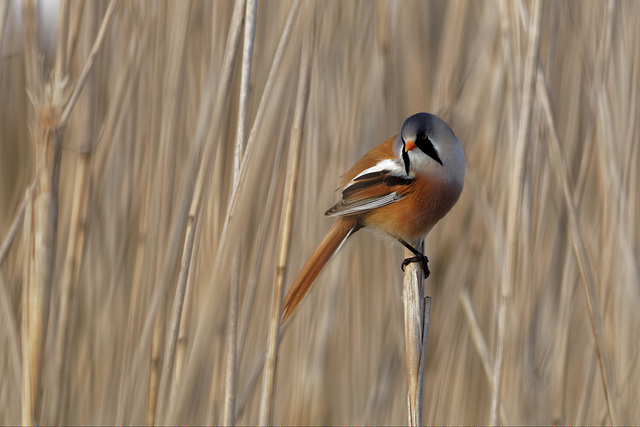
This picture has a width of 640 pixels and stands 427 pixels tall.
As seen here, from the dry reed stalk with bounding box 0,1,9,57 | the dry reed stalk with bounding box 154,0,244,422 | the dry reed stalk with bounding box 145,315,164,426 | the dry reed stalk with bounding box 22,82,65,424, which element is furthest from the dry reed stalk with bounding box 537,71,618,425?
the dry reed stalk with bounding box 0,1,9,57

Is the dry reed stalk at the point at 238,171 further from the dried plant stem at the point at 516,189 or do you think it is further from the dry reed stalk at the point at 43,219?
the dried plant stem at the point at 516,189

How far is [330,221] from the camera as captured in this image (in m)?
1.76

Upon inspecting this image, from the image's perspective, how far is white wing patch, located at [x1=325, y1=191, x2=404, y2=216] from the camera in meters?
1.45

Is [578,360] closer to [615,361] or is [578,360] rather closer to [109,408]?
[615,361]

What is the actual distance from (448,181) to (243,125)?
57cm

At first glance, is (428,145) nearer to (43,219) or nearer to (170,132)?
(170,132)

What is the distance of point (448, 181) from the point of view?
147cm

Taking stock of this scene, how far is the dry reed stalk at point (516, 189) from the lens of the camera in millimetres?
1177

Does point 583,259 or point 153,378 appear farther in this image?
point 583,259

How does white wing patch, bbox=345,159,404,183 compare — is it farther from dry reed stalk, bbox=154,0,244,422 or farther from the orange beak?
dry reed stalk, bbox=154,0,244,422

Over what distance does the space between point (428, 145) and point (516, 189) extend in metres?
0.31

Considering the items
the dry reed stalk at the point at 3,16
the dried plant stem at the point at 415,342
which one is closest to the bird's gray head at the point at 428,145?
the dried plant stem at the point at 415,342

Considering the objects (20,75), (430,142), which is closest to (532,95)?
(430,142)

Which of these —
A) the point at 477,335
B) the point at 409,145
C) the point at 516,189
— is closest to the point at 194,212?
the point at 409,145
